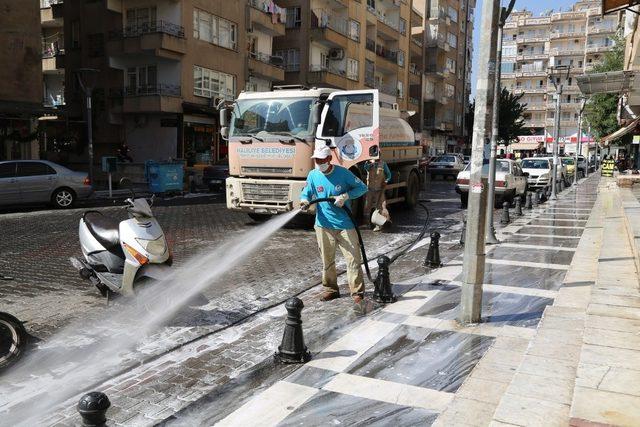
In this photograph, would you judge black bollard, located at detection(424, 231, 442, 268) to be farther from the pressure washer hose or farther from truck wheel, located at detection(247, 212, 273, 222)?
truck wheel, located at detection(247, 212, 273, 222)

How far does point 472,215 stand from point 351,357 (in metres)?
1.91

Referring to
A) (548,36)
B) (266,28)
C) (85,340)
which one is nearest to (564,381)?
(85,340)

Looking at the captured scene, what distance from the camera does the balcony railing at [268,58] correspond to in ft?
111

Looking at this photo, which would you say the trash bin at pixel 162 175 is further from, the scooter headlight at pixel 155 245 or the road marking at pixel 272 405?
the road marking at pixel 272 405

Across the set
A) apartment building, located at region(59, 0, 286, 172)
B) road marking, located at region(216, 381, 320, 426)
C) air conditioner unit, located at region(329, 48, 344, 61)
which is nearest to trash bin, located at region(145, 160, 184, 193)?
apartment building, located at region(59, 0, 286, 172)

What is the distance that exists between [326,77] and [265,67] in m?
5.19

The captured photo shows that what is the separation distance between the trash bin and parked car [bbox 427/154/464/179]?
64.6ft

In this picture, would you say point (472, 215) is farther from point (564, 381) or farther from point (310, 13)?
point (310, 13)

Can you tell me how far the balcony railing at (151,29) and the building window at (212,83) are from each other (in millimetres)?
1986

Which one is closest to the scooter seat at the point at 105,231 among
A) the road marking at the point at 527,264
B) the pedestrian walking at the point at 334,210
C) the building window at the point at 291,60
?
the pedestrian walking at the point at 334,210

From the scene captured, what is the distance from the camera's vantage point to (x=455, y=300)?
6777 mm

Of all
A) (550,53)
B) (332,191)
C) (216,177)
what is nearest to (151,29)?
(216,177)

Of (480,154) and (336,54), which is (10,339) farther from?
(336,54)

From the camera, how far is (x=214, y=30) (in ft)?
98.5
